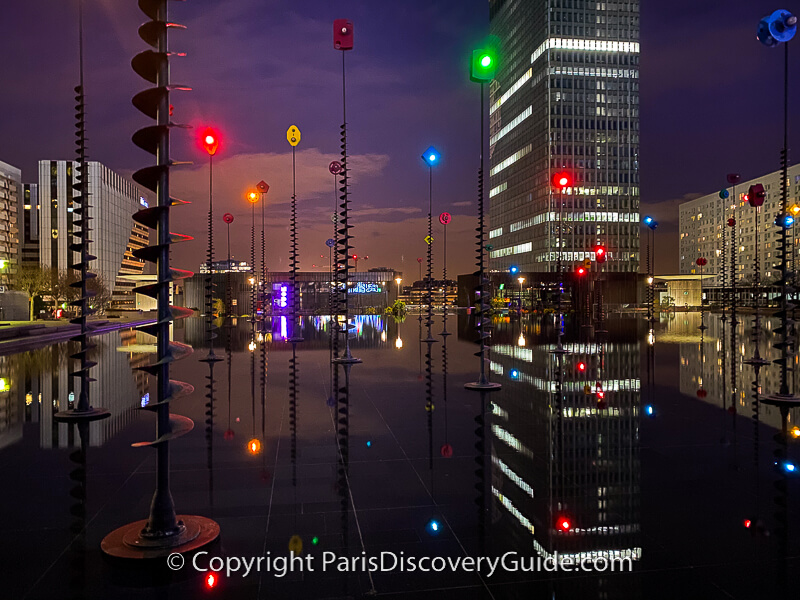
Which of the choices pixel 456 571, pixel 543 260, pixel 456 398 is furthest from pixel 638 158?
pixel 456 571

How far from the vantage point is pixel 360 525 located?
5531 millimetres

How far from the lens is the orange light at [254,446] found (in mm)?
8305

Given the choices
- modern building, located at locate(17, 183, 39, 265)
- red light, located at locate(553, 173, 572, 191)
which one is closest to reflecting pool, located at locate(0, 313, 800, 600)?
red light, located at locate(553, 173, 572, 191)

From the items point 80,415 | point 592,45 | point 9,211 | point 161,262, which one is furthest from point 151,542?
point 9,211

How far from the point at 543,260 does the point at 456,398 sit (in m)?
114

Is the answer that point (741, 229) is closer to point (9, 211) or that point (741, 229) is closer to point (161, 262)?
point (9, 211)

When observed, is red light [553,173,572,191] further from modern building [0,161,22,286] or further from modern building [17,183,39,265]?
modern building [17,183,39,265]

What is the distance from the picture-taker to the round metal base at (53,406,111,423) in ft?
35.1

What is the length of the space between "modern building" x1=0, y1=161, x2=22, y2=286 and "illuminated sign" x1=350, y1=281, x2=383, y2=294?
80.8 m

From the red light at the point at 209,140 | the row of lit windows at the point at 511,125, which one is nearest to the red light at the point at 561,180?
the red light at the point at 209,140

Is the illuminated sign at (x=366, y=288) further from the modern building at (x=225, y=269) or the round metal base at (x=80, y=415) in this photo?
the round metal base at (x=80, y=415)

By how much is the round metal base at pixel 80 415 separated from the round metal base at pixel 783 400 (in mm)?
13149

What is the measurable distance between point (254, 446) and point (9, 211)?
484 feet

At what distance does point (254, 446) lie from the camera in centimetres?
859
